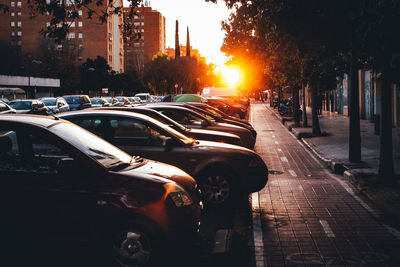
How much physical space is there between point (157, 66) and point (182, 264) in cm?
8021

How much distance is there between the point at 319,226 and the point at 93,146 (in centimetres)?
348

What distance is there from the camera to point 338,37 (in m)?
10.4

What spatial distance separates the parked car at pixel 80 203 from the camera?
472 cm

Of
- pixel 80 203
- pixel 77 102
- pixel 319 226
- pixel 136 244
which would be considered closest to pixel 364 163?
pixel 319 226

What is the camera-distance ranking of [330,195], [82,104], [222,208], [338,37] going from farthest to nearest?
[82,104] → [338,37] → [330,195] → [222,208]

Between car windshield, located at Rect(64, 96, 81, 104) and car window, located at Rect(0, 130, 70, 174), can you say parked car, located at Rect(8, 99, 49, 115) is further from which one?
car window, located at Rect(0, 130, 70, 174)

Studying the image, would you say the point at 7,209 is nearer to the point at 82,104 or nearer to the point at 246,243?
the point at 246,243

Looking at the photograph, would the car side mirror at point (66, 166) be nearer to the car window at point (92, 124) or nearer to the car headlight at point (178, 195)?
the car headlight at point (178, 195)

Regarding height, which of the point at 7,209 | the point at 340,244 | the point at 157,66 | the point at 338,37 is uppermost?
the point at 157,66

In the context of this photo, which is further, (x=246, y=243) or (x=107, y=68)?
(x=107, y=68)

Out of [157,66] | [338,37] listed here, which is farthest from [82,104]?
[157,66]

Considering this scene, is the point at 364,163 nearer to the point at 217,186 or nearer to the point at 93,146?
the point at 217,186

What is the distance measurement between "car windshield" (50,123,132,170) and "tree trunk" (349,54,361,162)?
8.24m

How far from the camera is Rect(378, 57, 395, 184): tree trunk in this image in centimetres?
1008
